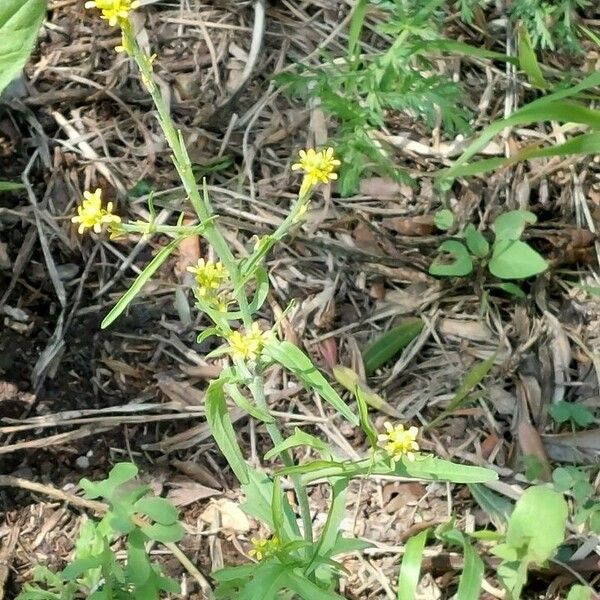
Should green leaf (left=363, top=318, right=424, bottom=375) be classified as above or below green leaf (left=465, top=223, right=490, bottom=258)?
below

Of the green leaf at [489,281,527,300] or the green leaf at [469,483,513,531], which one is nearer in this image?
the green leaf at [469,483,513,531]

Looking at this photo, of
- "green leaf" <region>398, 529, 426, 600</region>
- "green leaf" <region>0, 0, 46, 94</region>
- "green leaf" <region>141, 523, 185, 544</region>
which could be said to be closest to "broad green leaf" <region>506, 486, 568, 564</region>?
"green leaf" <region>398, 529, 426, 600</region>

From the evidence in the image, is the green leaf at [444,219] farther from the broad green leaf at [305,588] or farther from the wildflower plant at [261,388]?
the broad green leaf at [305,588]

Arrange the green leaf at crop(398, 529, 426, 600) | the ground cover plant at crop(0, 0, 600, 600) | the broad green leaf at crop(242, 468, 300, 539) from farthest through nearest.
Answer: the ground cover plant at crop(0, 0, 600, 600) < the green leaf at crop(398, 529, 426, 600) < the broad green leaf at crop(242, 468, 300, 539)

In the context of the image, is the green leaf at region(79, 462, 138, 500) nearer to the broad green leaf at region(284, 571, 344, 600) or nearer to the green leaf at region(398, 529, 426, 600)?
→ the broad green leaf at region(284, 571, 344, 600)

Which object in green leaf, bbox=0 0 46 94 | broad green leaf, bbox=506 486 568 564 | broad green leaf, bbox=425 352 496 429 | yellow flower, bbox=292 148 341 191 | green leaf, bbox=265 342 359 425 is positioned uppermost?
green leaf, bbox=0 0 46 94

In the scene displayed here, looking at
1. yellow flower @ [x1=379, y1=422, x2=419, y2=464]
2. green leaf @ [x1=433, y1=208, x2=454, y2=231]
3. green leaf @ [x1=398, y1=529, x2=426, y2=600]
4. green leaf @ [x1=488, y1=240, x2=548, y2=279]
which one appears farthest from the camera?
green leaf @ [x1=433, y1=208, x2=454, y2=231]

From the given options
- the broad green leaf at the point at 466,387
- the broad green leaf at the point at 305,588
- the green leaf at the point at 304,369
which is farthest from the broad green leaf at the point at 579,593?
the green leaf at the point at 304,369

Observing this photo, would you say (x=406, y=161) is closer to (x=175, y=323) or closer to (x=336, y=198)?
(x=336, y=198)
